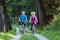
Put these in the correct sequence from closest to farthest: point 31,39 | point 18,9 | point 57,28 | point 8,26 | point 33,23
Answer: point 31,39 < point 33,23 < point 57,28 < point 8,26 < point 18,9

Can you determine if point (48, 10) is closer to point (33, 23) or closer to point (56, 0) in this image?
point (56, 0)

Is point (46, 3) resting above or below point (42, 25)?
above

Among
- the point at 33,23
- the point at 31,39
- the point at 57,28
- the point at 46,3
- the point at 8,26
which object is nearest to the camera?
the point at 31,39

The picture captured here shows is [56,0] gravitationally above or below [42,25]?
above

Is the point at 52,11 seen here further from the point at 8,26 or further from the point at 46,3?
the point at 8,26

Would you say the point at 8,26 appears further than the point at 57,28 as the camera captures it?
Yes

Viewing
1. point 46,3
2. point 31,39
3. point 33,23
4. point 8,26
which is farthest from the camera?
point 46,3

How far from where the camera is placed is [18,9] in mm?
46156

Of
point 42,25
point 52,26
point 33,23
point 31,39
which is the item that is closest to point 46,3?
point 42,25

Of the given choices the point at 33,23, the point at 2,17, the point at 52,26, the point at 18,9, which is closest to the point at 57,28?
the point at 52,26

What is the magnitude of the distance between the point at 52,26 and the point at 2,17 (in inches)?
182

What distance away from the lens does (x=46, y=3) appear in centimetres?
2952

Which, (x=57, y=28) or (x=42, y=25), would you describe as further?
(x=42, y=25)

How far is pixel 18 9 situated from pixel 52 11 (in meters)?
16.6
